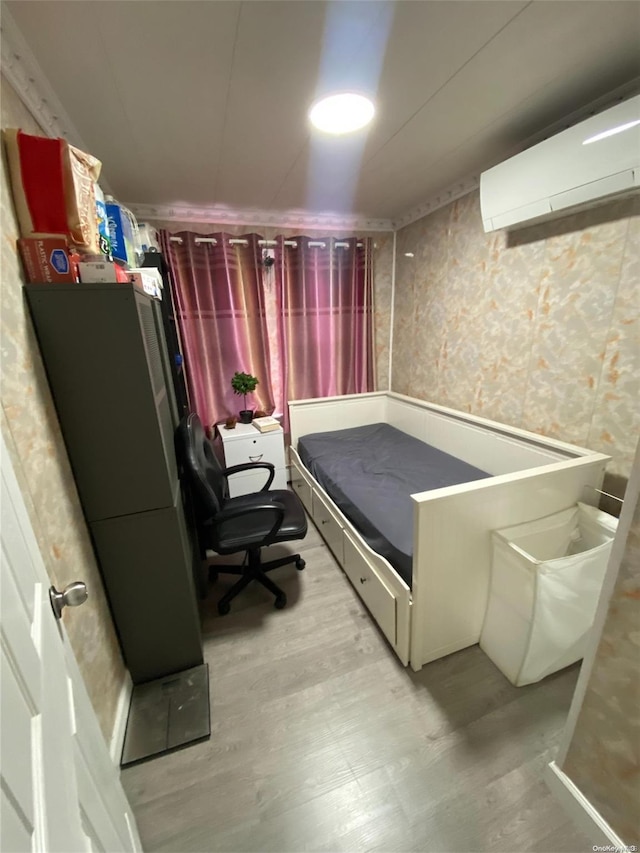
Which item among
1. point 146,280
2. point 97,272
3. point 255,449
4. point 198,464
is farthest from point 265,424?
point 97,272

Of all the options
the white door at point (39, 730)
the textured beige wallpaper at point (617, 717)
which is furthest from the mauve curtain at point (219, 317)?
the textured beige wallpaper at point (617, 717)

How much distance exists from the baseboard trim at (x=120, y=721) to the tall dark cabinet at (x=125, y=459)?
47 mm

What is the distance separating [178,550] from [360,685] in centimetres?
98

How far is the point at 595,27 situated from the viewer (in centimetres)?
111

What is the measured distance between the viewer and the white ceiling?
3.35 ft

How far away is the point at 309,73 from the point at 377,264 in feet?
6.51

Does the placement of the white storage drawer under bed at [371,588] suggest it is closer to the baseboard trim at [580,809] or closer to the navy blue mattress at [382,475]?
the navy blue mattress at [382,475]

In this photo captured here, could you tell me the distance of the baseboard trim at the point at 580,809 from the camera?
1.00 meters

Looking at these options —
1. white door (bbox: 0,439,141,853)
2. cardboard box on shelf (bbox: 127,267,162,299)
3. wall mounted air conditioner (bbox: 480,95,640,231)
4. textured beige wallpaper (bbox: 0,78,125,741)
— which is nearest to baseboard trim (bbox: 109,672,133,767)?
textured beige wallpaper (bbox: 0,78,125,741)

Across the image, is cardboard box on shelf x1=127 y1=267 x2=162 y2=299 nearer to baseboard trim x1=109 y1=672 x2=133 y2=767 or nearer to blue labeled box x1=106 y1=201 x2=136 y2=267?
blue labeled box x1=106 y1=201 x2=136 y2=267

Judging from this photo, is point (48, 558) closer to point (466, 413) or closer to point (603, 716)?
point (603, 716)

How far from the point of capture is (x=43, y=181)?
39.6 inches

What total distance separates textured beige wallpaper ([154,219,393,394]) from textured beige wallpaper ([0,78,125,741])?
1.42 meters

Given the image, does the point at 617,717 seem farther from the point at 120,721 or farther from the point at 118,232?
the point at 118,232
